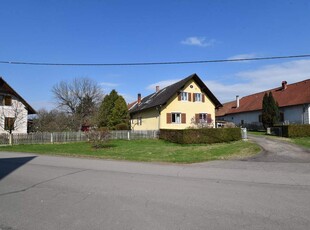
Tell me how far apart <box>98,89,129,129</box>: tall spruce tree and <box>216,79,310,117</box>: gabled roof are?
2127 centimetres

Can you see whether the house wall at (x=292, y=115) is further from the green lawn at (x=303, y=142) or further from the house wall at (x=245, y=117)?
the green lawn at (x=303, y=142)

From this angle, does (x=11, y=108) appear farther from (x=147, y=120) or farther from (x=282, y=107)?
(x=282, y=107)

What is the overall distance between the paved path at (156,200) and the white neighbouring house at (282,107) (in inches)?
1149

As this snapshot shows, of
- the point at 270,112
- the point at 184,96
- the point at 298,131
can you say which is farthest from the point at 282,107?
the point at 184,96

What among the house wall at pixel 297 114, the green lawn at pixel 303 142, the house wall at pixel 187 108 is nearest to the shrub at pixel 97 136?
the house wall at pixel 187 108

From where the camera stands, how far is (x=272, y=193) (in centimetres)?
757

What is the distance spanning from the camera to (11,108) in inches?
1462

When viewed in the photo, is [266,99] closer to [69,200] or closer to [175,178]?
[175,178]

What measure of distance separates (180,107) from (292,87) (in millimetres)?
19207

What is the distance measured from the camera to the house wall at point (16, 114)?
3575cm

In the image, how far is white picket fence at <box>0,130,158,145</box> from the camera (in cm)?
2850

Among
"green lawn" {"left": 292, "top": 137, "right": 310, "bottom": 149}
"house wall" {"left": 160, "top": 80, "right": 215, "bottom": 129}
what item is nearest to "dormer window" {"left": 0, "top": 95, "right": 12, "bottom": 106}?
"house wall" {"left": 160, "top": 80, "right": 215, "bottom": 129}

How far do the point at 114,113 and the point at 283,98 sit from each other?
24368 mm

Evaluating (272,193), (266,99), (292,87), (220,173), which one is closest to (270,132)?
(266,99)
